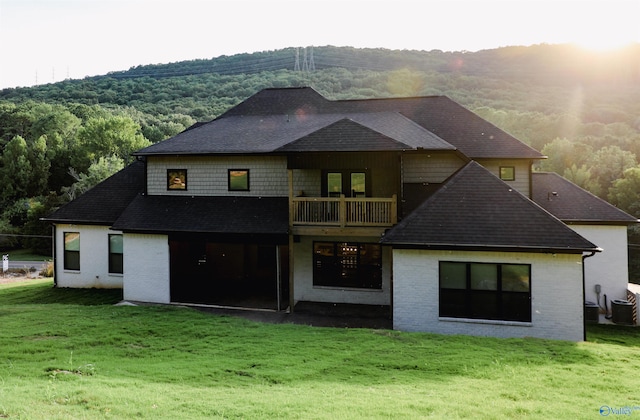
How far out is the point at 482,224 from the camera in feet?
41.9

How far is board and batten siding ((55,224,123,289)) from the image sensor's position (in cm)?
1906

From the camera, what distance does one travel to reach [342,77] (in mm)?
87938

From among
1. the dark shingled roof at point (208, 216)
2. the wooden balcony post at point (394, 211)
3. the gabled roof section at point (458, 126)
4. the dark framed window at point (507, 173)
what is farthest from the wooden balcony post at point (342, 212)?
the dark framed window at point (507, 173)

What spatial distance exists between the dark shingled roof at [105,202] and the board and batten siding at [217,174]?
7.45ft

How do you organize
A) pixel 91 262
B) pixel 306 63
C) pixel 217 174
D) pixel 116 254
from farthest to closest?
pixel 306 63 < pixel 91 262 < pixel 116 254 < pixel 217 174

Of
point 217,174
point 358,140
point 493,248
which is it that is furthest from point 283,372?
point 217,174

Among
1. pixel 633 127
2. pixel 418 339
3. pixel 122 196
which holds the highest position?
pixel 633 127

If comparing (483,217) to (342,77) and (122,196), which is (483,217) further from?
(342,77)

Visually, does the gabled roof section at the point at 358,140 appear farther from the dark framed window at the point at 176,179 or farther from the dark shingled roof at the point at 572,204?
the dark shingled roof at the point at 572,204

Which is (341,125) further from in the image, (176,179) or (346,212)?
(176,179)

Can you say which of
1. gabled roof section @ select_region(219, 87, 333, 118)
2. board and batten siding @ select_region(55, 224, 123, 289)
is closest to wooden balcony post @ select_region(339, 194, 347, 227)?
gabled roof section @ select_region(219, 87, 333, 118)

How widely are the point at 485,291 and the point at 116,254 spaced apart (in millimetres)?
15120

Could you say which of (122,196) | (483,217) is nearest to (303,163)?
(483,217)

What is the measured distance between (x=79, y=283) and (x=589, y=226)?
21.6 m
